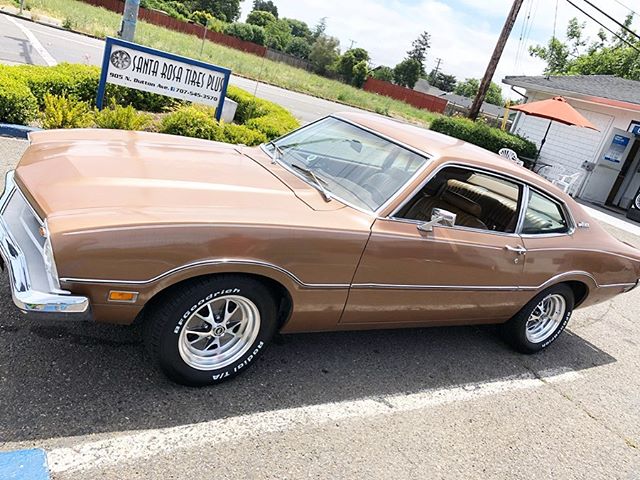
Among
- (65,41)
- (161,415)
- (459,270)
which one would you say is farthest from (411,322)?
(65,41)

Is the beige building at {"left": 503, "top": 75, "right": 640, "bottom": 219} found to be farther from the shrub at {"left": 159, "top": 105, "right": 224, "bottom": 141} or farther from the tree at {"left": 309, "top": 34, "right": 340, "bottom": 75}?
the tree at {"left": 309, "top": 34, "right": 340, "bottom": 75}

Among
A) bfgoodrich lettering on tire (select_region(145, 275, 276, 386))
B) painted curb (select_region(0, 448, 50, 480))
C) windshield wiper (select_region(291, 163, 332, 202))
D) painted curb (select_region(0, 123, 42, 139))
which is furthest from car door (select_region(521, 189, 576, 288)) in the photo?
painted curb (select_region(0, 123, 42, 139))

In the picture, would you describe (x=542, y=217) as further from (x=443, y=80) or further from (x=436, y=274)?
(x=443, y=80)

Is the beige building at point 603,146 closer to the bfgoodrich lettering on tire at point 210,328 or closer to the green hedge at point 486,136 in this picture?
the green hedge at point 486,136

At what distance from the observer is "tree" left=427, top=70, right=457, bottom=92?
450ft

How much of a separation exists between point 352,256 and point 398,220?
450 mm

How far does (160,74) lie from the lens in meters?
7.52

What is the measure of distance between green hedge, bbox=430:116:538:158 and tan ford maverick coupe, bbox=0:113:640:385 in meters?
13.6

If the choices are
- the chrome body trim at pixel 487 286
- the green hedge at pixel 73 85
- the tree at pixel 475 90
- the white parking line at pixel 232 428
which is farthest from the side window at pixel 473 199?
the tree at pixel 475 90

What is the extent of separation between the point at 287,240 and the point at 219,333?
66cm

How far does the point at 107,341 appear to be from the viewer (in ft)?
10.4

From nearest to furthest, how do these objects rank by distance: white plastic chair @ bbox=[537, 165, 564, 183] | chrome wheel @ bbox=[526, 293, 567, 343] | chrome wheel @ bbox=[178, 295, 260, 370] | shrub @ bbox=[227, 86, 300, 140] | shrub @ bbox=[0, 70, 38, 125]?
chrome wheel @ bbox=[178, 295, 260, 370] < chrome wheel @ bbox=[526, 293, 567, 343] < shrub @ bbox=[0, 70, 38, 125] < shrub @ bbox=[227, 86, 300, 140] < white plastic chair @ bbox=[537, 165, 564, 183]

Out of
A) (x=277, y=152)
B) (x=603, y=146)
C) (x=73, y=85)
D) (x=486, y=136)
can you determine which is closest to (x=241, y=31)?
(x=486, y=136)

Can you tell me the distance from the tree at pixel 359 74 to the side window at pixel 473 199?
5849 centimetres
